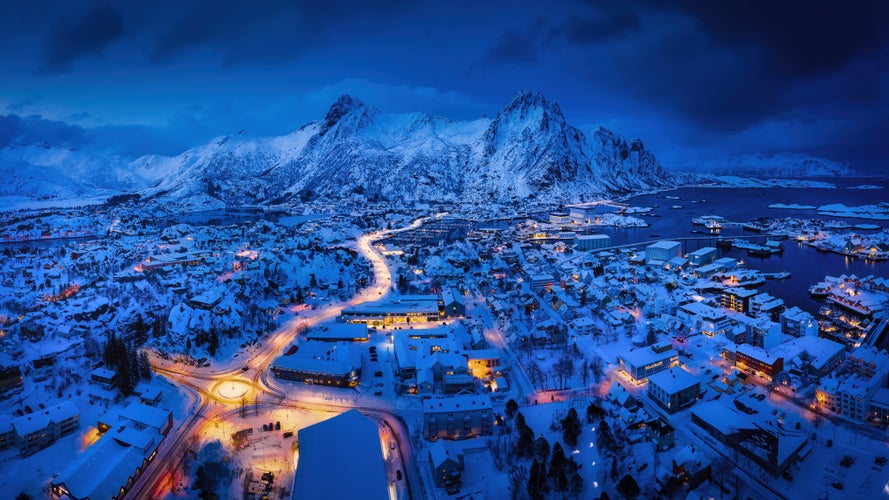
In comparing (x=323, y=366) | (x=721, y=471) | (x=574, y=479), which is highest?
(x=323, y=366)

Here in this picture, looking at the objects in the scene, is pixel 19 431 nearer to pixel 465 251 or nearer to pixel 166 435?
pixel 166 435

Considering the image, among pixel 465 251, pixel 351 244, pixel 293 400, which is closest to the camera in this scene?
pixel 293 400

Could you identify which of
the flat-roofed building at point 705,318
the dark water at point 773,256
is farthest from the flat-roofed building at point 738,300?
the dark water at point 773,256

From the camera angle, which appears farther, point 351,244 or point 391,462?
point 351,244

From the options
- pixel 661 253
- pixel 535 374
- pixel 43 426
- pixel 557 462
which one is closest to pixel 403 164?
pixel 661 253

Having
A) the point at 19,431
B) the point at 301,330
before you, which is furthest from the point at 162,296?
the point at 19,431

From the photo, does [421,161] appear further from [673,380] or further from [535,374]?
[673,380]

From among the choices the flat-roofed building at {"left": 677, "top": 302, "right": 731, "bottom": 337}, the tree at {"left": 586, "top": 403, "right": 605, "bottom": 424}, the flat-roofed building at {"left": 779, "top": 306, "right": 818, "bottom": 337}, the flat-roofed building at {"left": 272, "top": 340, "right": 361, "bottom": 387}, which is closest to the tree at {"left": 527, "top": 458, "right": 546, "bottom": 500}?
the tree at {"left": 586, "top": 403, "right": 605, "bottom": 424}

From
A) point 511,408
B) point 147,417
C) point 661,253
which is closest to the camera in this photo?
point 147,417
